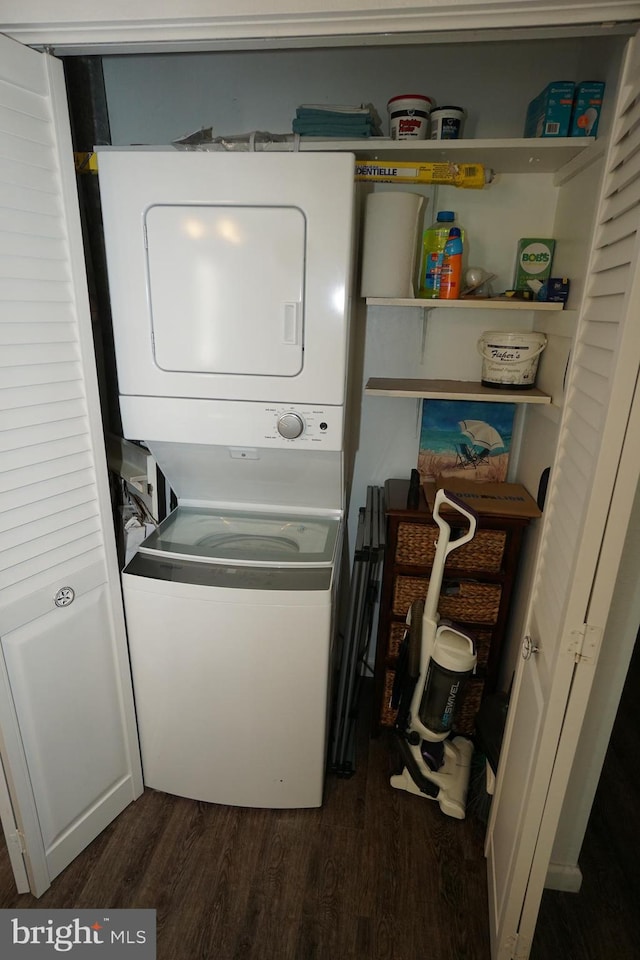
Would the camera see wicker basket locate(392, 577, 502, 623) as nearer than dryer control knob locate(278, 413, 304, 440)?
No

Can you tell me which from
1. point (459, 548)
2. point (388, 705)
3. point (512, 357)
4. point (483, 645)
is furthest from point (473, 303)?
point (388, 705)

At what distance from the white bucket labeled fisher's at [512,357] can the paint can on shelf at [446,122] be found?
0.59 meters

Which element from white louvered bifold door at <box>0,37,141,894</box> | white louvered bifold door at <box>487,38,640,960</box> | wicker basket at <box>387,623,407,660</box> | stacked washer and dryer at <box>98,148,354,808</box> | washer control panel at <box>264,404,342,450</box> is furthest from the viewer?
wicker basket at <box>387,623,407,660</box>

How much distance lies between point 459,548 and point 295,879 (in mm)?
1115

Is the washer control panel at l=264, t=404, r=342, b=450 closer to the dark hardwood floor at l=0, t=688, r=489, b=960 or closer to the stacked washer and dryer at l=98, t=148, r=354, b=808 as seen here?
the stacked washer and dryer at l=98, t=148, r=354, b=808

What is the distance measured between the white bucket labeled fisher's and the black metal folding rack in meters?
0.60

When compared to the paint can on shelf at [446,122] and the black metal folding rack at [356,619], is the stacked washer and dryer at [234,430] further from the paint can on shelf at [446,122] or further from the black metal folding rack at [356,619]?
the paint can on shelf at [446,122]

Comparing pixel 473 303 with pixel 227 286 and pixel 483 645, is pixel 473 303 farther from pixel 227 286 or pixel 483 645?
pixel 483 645

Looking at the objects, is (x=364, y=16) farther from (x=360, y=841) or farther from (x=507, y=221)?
(x=360, y=841)

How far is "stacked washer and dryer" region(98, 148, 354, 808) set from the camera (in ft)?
4.63

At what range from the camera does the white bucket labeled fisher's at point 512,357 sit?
5.58 feet

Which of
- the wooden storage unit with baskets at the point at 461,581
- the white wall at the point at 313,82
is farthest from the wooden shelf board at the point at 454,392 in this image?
the white wall at the point at 313,82

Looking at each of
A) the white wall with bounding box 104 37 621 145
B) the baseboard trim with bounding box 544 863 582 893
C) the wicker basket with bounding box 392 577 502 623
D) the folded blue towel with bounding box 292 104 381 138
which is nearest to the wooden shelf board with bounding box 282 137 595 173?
the folded blue towel with bounding box 292 104 381 138

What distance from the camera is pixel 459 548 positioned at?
5.92 ft
